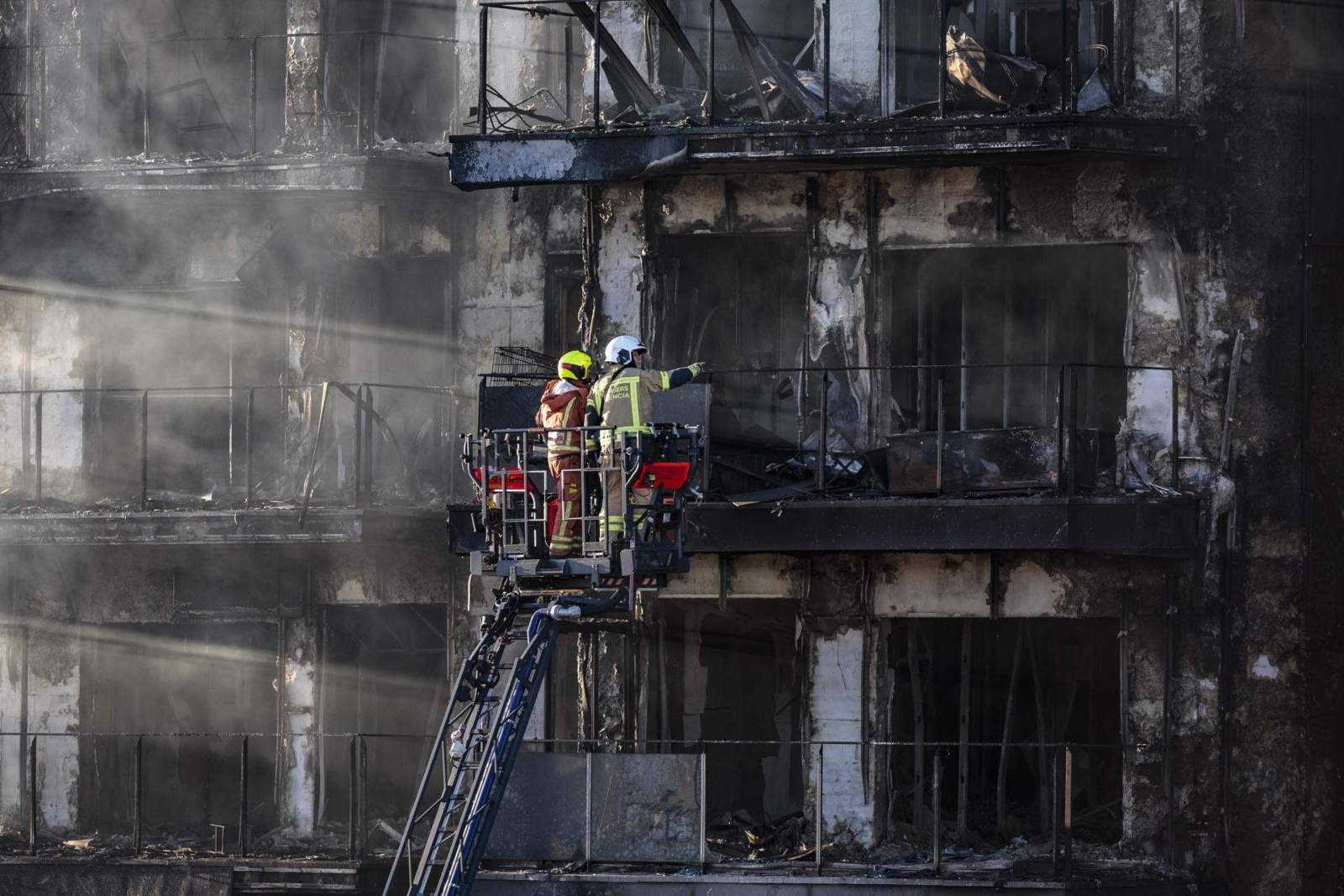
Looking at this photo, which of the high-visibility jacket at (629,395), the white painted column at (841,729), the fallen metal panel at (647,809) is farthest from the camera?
the white painted column at (841,729)

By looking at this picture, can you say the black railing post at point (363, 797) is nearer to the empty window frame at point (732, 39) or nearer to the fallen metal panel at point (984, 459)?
the fallen metal panel at point (984, 459)

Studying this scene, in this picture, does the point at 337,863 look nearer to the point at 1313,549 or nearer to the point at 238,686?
the point at 238,686

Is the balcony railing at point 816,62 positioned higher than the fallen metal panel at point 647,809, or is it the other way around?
the balcony railing at point 816,62

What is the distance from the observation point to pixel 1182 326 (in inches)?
730

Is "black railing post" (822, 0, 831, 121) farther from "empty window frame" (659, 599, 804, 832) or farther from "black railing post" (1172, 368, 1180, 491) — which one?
"empty window frame" (659, 599, 804, 832)

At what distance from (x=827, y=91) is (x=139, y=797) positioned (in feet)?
27.2

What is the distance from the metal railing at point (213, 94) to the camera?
68.5ft

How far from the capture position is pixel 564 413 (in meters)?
15.6

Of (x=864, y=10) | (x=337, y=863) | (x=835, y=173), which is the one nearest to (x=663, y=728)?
(x=337, y=863)

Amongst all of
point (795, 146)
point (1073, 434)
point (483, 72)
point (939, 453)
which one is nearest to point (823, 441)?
point (939, 453)

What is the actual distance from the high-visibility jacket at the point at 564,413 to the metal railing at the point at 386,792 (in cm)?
372

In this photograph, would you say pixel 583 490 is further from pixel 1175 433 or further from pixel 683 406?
pixel 1175 433

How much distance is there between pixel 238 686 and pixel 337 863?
237 cm

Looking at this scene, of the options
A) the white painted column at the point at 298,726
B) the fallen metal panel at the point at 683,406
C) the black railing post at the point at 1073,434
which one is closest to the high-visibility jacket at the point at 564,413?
the fallen metal panel at the point at 683,406
